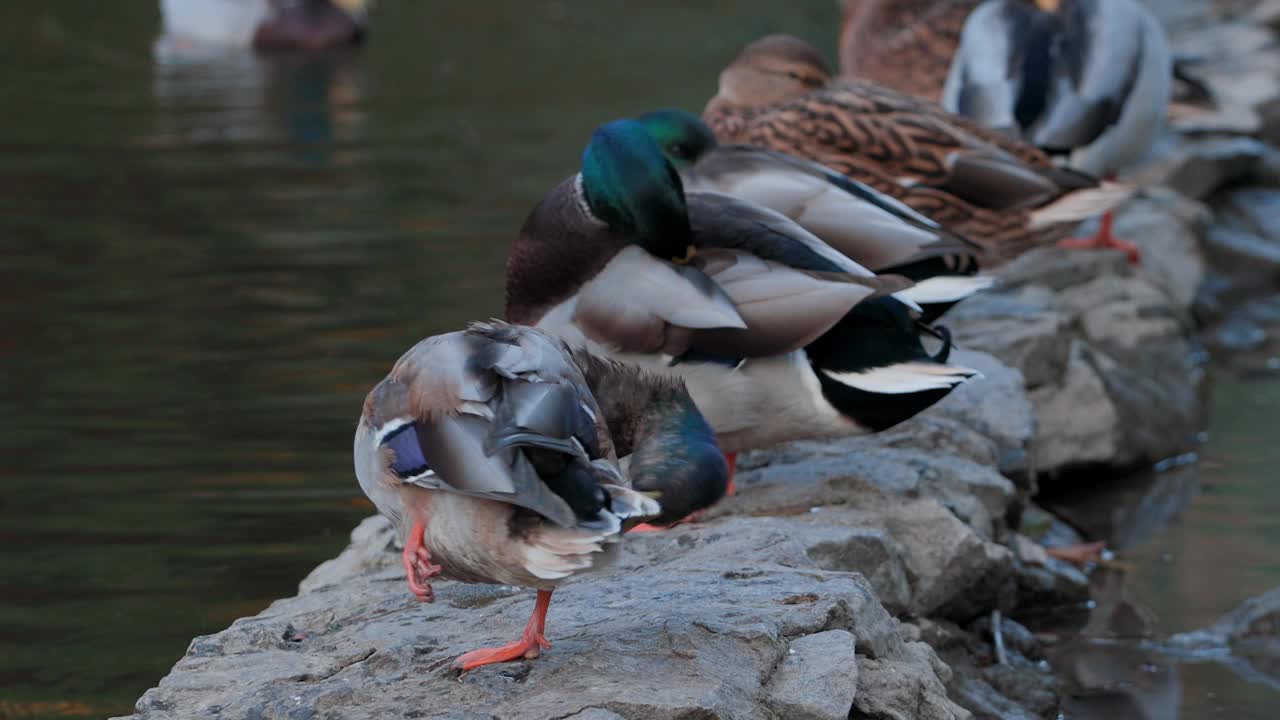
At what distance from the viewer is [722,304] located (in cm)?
338

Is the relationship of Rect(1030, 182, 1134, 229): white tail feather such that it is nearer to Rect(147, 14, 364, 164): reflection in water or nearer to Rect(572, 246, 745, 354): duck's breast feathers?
Rect(572, 246, 745, 354): duck's breast feathers

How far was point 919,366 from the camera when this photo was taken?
346cm

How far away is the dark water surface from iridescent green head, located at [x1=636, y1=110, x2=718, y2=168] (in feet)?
4.37

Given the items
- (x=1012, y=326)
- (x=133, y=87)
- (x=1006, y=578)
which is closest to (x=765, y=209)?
(x=1006, y=578)

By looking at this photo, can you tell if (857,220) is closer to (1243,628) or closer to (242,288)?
(1243,628)

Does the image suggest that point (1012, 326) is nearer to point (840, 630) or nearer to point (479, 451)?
point (840, 630)

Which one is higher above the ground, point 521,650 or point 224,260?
point 521,650

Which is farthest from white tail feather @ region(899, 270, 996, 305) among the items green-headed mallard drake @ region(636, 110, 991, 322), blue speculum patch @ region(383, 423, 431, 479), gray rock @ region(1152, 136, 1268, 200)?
gray rock @ region(1152, 136, 1268, 200)

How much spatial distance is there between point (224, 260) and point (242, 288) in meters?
0.53

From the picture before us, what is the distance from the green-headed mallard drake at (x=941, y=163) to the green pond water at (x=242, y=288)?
3.06 feet

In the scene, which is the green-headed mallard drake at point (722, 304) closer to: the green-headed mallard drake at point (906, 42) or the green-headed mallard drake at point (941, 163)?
the green-headed mallard drake at point (941, 163)

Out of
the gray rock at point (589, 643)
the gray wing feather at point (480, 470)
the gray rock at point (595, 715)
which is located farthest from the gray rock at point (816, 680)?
the gray wing feather at point (480, 470)

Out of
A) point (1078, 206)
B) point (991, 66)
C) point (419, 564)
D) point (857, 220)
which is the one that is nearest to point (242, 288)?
point (991, 66)

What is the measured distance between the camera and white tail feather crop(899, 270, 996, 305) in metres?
3.71
